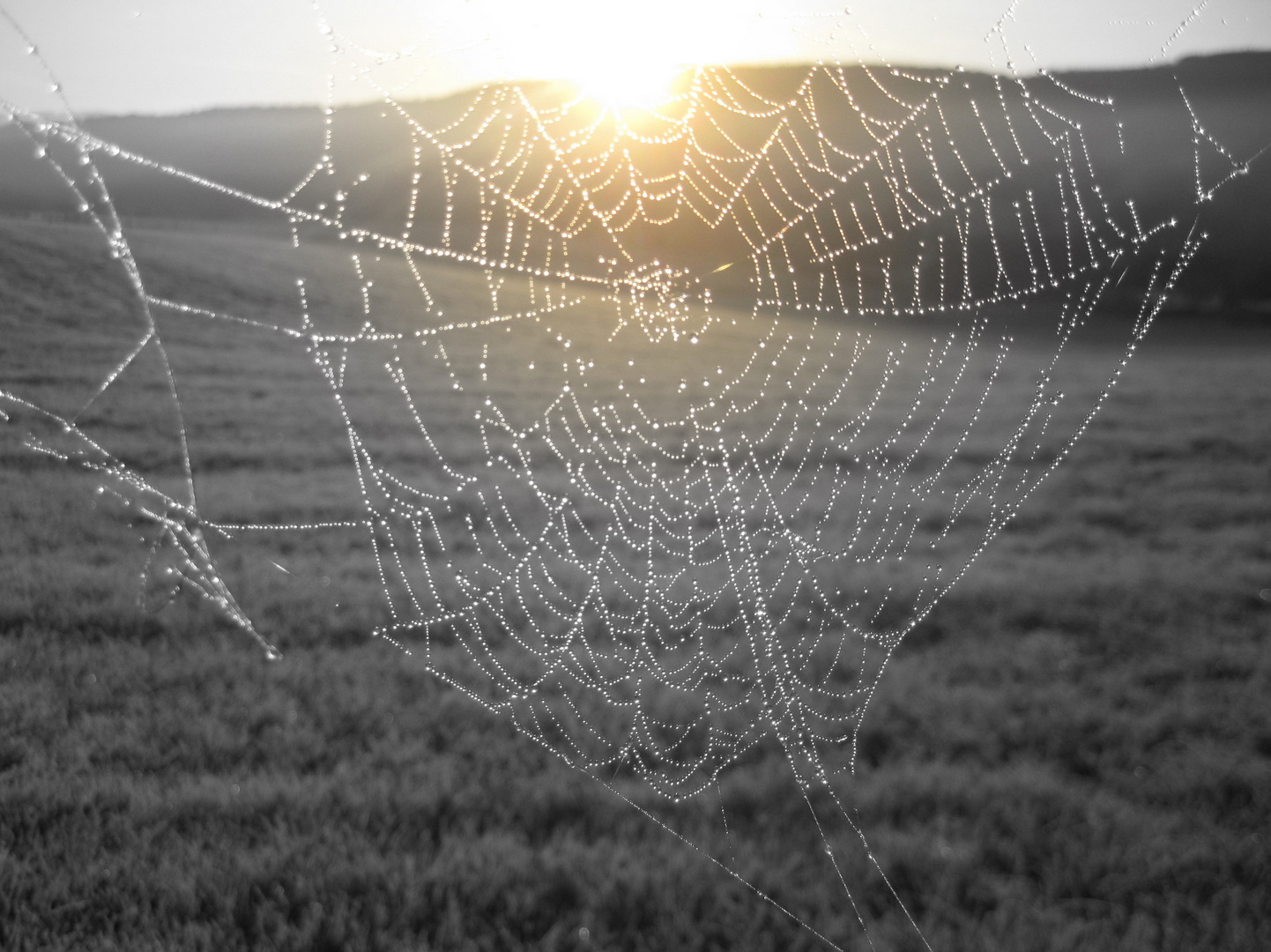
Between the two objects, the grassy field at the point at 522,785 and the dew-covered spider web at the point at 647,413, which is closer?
the grassy field at the point at 522,785

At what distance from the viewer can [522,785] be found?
3.27m

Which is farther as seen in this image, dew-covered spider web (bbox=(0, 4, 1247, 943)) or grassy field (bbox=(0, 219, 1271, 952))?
dew-covered spider web (bbox=(0, 4, 1247, 943))

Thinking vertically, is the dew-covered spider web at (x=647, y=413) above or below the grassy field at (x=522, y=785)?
above

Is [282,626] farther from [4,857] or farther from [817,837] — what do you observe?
[817,837]

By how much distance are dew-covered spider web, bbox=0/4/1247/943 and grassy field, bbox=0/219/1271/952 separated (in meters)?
0.14

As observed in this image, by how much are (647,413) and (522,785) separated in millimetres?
4324

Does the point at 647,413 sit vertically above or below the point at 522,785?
above

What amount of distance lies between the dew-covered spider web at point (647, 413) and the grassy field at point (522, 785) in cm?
14

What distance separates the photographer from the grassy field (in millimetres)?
2643

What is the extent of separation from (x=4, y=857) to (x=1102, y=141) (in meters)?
5.49

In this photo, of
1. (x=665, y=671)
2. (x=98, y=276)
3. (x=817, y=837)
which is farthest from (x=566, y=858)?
(x=98, y=276)

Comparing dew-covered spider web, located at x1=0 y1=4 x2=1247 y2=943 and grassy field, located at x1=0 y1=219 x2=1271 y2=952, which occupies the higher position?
dew-covered spider web, located at x1=0 y1=4 x2=1247 y2=943

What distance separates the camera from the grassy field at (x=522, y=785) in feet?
8.67

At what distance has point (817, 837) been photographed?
308cm
